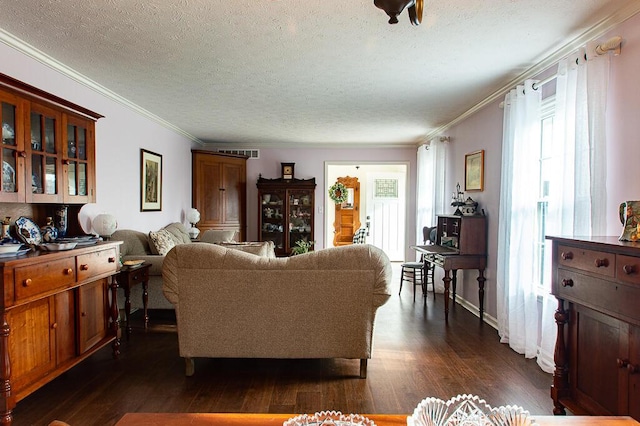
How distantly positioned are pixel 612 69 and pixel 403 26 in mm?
1365

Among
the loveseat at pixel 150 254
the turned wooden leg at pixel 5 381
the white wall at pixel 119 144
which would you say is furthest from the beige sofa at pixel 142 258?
the turned wooden leg at pixel 5 381

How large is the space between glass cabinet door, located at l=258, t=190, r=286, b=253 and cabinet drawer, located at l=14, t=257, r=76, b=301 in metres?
4.98

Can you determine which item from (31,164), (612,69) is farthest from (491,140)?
(31,164)

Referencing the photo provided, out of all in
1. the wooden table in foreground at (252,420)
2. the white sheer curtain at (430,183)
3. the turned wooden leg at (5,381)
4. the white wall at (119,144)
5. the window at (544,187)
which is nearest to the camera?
the wooden table in foreground at (252,420)

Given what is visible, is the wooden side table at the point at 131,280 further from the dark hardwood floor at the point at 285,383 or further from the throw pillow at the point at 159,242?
the throw pillow at the point at 159,242

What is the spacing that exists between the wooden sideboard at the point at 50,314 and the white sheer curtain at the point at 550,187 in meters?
3.36

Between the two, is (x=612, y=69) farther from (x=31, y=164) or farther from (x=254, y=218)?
(x=254, y=218)

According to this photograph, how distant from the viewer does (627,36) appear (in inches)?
92.7

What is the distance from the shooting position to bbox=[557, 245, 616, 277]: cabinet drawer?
5.65 feet

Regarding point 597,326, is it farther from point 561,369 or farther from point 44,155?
point 44,155

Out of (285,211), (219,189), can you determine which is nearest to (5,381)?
(219,189)

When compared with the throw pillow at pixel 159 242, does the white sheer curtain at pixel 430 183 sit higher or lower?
higher

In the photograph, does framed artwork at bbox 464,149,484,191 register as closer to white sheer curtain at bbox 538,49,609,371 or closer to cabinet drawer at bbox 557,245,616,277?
white sheer curtain at bbox 538,49,609,371

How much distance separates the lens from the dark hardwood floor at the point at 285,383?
237 cm
